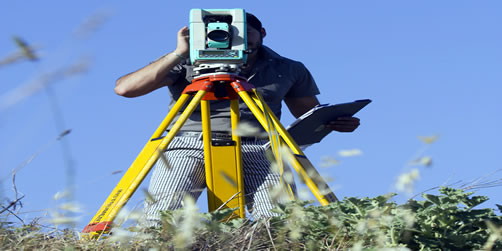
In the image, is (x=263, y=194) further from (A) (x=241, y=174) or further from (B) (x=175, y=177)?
(B) (x=175, y=177)

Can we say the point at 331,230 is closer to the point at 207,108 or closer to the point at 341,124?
the point at 207,108

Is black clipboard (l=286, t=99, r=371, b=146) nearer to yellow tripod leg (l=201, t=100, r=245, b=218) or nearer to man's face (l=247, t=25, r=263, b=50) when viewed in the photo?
yellow tripod leg (l=201, t=100, r=245, b=218)

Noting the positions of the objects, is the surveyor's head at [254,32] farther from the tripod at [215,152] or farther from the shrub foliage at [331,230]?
the shrub foliage at [331,230]

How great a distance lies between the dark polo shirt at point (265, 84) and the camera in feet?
12.0

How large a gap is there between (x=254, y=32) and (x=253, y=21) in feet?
0.32

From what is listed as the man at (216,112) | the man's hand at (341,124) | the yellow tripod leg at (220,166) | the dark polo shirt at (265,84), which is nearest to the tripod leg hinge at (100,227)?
the man at (216,112)

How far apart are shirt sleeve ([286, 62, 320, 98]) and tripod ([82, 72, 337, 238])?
0.89 metres

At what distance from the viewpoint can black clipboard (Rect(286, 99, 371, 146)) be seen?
322cm

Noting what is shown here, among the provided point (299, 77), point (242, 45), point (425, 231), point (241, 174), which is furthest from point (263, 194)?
point (425, 231)

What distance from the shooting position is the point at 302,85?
4.15 metres

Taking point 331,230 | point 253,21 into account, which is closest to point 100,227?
point 331,230

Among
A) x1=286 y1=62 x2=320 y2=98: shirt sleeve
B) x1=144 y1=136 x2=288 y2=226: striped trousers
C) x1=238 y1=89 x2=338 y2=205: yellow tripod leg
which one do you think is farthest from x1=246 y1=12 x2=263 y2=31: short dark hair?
x1=238 y1=89 x2=338 y2=205: yellow tripod leg

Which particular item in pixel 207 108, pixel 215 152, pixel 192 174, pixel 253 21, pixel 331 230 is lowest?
pixel 331 230

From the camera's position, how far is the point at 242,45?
10.3 ft
